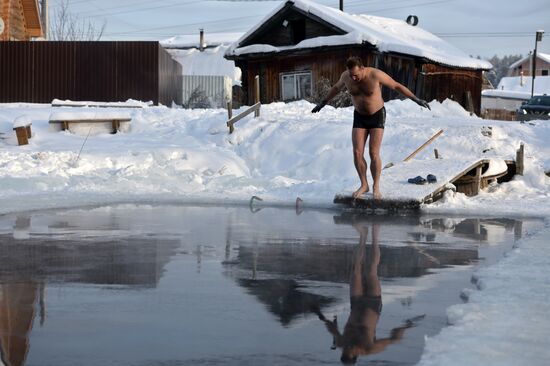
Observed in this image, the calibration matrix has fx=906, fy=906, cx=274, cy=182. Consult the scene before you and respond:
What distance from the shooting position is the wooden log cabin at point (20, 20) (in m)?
36.4

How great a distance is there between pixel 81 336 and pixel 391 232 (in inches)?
208

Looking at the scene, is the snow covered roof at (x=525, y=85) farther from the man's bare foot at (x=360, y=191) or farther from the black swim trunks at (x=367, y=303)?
the black swim trunks at (x=367, y=303)

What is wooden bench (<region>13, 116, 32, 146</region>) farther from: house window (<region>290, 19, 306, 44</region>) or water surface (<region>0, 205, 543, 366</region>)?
house window (<region>290, 19, 306, 44</region>)

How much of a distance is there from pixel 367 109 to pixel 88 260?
590 cm

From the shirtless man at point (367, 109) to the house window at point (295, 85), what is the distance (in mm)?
22232

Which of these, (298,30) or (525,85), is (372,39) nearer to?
(298,30)

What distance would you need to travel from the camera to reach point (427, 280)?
611 centimetres

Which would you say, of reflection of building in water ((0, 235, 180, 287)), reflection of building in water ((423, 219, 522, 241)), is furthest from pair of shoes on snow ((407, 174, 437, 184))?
reflection of building in water ((0, 235, 180, 287))

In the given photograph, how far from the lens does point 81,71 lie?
3183 cm

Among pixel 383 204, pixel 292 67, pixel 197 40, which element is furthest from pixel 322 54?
pixel 197 40

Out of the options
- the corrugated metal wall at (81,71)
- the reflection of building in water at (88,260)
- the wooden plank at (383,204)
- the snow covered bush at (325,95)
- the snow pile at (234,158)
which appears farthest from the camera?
the corrugated metal wall at (81,71)

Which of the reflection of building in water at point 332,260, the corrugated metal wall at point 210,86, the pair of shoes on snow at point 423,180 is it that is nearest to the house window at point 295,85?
the corrugated metal wall at point 210,86

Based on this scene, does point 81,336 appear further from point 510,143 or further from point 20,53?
point 20,53

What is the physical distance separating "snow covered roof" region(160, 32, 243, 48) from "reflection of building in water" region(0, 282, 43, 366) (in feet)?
198
